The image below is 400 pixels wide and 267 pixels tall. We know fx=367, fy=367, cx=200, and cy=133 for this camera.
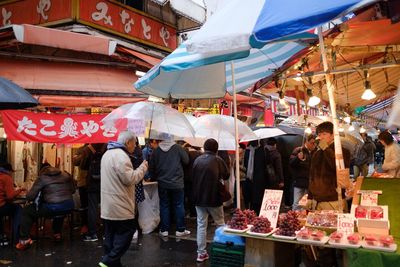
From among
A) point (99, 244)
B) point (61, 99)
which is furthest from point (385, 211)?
point (61, 99)

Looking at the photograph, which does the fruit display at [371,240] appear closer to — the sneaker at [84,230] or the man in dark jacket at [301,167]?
the man in dark jacket at [301,167]

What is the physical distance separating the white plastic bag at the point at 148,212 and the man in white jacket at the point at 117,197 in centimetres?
315

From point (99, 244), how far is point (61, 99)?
13.5 feet

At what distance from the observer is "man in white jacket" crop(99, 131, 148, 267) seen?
6234 millimetres

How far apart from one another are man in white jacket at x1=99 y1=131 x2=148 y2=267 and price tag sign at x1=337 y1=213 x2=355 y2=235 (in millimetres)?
3407

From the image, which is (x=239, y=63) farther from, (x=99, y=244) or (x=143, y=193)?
(x=99, y=244)

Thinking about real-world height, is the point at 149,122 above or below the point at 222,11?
below

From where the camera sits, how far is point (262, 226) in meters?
4.80

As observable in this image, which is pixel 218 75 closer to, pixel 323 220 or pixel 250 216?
pixel 250 216

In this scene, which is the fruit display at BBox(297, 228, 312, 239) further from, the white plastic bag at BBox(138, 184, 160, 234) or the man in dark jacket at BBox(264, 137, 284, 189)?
the white plastic bag at BBox(138, 184, 160, 234)

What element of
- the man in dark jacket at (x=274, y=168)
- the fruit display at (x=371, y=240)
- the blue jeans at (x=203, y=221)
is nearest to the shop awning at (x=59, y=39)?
the man in dark jacket at (x=274, y=168)

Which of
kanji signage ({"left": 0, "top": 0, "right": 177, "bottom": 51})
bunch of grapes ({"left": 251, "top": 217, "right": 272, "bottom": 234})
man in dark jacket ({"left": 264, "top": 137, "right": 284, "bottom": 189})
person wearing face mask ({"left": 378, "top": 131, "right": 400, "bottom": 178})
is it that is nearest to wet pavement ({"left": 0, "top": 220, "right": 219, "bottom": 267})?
man in dark jacket ({"left": 264, "top": 137, "right": 284, "bottom": 189})

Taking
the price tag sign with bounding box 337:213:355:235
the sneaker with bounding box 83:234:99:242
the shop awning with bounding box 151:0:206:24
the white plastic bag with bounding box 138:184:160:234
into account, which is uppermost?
the shop awning with bounding box 151:0:206:24

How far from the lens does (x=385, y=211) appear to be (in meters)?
4.48
